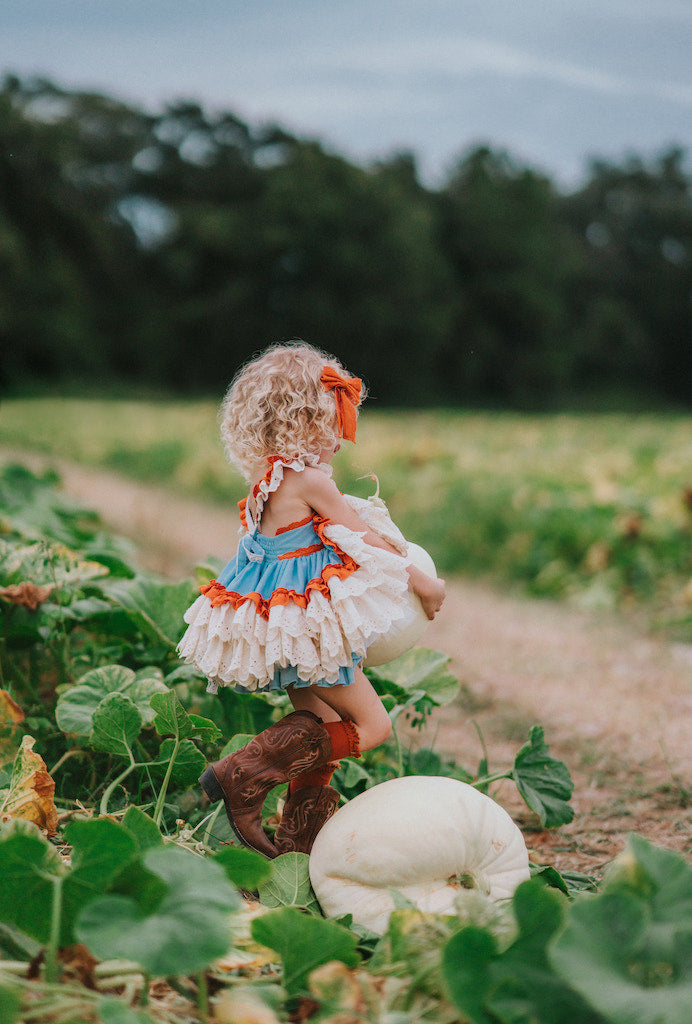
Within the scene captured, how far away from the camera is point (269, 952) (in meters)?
1.26

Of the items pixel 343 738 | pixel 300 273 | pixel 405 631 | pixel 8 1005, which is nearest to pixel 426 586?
pixel 405 631

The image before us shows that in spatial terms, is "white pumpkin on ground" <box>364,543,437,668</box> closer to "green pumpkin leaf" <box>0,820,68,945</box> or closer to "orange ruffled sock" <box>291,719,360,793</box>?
"orange ruffled sock" <box>291,719,360,793</box>

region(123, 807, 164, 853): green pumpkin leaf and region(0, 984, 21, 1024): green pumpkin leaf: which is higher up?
region(0, 984, 21, 1024): green pumpkin leaf

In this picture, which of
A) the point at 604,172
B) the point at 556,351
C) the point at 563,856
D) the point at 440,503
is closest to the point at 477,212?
the point at 556,351

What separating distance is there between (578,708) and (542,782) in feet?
3.98

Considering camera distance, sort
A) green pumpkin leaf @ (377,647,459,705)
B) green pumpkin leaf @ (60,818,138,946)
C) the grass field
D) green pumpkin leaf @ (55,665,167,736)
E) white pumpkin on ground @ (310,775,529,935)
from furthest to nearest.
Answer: the grass field < green pumpkin leaf @ (377,647,459,705) < green pumpkin leaf @ (55,665,167,736) < white pumpkin on ground @ (310,775,529,935) < green pumpkin leaf @ (60,818,138,946)

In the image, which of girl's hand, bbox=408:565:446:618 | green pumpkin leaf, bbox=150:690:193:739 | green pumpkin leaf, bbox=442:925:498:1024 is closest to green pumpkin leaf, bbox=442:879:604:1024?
green pumpkin leaf, bbox=442:925:498:1024

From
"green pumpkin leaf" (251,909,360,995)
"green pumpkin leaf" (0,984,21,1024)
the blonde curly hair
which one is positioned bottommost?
"green pumpkin leaf" (251,909,360,995)

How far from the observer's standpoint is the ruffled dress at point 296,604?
1.53 meters

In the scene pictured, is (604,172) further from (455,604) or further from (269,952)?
(269,952)

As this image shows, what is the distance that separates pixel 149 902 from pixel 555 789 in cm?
99

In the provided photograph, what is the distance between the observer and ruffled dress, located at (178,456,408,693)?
1.53 m

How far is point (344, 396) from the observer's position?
169 centimetres

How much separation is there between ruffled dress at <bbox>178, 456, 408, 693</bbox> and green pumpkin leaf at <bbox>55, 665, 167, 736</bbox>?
202 mm
